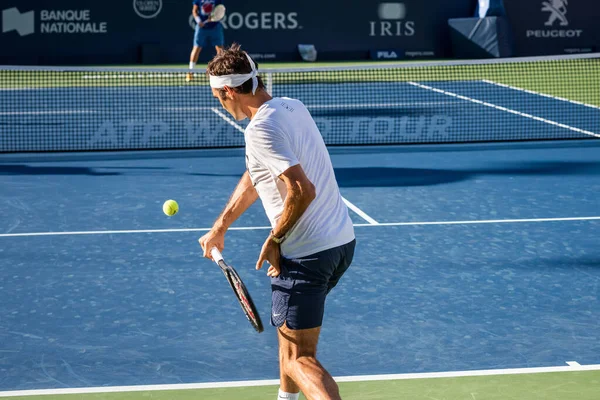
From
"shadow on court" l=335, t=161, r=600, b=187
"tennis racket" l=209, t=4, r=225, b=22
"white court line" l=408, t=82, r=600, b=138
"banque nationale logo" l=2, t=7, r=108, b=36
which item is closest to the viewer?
"shadow on court" l=335, t=161, r=600, b=187

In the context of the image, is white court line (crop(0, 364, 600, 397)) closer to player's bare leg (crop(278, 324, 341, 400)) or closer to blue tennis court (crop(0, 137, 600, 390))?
blue tennis court (crop(0, 137, 600, 390))

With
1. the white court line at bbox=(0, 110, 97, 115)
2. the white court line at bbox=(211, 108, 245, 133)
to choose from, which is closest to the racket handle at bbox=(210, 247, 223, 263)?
the white court line at bbox=(211, 108, 245, 133)

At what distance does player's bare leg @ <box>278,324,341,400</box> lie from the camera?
400 centimetres

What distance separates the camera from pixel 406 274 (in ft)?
22.8

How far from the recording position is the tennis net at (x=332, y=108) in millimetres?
13781

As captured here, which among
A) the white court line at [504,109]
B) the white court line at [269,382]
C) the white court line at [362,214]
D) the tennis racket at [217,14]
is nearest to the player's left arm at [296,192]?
the white court line at [269,382]

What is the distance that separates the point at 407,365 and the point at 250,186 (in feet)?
4.42

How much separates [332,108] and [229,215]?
40.4 feet

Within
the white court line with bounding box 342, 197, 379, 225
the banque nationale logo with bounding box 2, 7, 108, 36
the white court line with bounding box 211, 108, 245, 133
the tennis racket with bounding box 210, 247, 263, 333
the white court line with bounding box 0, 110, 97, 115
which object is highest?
the banque nationale logo with bounding box 2, 7, 108, 36

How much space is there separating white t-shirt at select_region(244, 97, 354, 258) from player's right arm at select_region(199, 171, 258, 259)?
0.26m

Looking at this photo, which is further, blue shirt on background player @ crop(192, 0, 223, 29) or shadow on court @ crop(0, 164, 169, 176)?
blue shirt on background player @ crop(192, 0, 223, 29)

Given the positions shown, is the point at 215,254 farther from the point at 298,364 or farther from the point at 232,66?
the point at 232,66

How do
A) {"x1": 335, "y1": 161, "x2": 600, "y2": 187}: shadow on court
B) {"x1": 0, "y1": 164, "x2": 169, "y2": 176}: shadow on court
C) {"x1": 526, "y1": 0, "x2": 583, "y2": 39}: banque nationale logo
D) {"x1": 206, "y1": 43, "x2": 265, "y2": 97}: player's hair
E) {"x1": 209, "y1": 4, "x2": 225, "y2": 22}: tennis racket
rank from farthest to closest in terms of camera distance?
{"x1": 526, "y1": 0, "x2": 583, "y2": 39}: banque nationale logo → {"x1": 209, "y1": 4, "x2": 225, "y2": 22}: tennis racket → {"x1": 0, "y1": 164, "x2": 169, "y2": 176}: shadow on court → {"x1": 335, "y1": 161, "x2": 600, "y2": 187}: shadow on court → {"x1": 206, "y1": 43, "x2": 265, "y2": 97}: player's hair

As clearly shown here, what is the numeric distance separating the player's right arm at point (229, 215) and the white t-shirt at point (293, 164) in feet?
0.84
